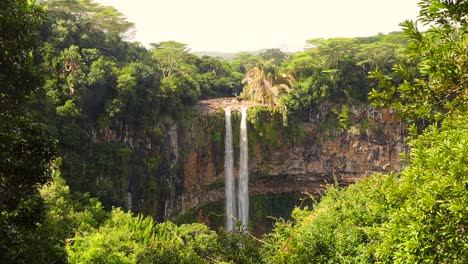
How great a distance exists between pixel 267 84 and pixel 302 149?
5761mm

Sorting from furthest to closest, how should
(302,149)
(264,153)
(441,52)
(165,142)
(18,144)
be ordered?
1. (302,149)
2. (264,153)
3. (165,142)
4. (18,144)
5. (441,52)

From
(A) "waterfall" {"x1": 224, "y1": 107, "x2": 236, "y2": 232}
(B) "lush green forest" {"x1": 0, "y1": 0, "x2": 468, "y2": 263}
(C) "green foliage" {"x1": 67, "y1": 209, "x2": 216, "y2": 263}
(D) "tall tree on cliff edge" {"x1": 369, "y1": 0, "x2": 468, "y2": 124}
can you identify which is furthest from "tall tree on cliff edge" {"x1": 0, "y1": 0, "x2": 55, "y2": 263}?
(A) "waterfall" {"x1": 224, "y1": 107, "x2": 236, "y2": 232}

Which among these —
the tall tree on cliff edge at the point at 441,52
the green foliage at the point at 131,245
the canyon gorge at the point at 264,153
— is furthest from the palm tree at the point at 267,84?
the tall tree on cliff edge at the point at 441,52

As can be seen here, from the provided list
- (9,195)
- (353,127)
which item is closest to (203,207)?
(353,127)

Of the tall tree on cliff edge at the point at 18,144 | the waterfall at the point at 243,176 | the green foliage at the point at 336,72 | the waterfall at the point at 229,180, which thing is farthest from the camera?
the green foliage at the point at 336,72

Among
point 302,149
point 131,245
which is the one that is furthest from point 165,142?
point 131,245

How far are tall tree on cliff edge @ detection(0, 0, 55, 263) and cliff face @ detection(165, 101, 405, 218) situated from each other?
1838 cm

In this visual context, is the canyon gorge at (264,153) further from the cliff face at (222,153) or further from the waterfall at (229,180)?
the waterfall at (229,180)

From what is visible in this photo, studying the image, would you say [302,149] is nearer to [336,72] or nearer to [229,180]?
[229,180]

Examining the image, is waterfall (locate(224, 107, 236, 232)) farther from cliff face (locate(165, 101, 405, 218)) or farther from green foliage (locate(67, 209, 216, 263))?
green foliage (locate(67, 209, 216, 263))

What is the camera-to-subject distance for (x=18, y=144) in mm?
5934

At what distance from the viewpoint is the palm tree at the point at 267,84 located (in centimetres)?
2709

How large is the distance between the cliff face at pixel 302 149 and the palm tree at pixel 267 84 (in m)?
1.71

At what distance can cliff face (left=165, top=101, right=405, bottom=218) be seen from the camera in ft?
83.9
